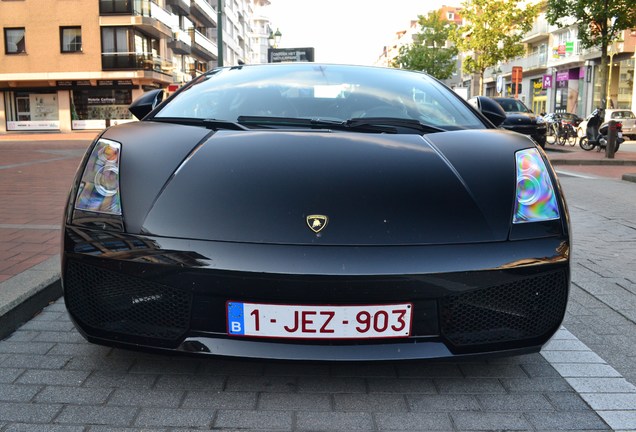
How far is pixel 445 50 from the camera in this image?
56.1 metres

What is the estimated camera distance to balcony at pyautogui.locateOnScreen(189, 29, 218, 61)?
48.9 m

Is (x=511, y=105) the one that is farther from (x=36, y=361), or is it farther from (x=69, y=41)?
(x=69, y=41)

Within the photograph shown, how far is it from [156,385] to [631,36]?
3952 centimetres

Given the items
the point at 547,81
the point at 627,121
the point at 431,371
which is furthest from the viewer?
the point at 547,81

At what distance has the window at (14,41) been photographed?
35688mm

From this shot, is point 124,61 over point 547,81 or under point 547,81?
over

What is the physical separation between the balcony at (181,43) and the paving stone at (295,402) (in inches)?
1728

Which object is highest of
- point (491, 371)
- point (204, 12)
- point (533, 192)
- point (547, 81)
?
point (204, 12)

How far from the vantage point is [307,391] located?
2184mm

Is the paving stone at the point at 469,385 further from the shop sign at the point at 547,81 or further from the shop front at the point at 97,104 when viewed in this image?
the shop sign at the point at 547,81

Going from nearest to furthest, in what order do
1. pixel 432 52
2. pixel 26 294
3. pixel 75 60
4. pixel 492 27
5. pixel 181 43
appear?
pixel 26 294, pixel 75 60, pixel 492 27, pixel 181 43, pixel 432 52

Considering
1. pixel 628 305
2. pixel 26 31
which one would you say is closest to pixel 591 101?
pixel 26 31

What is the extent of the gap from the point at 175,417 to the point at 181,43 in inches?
1798

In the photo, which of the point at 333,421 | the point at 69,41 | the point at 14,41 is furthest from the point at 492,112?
the point at 14,41
